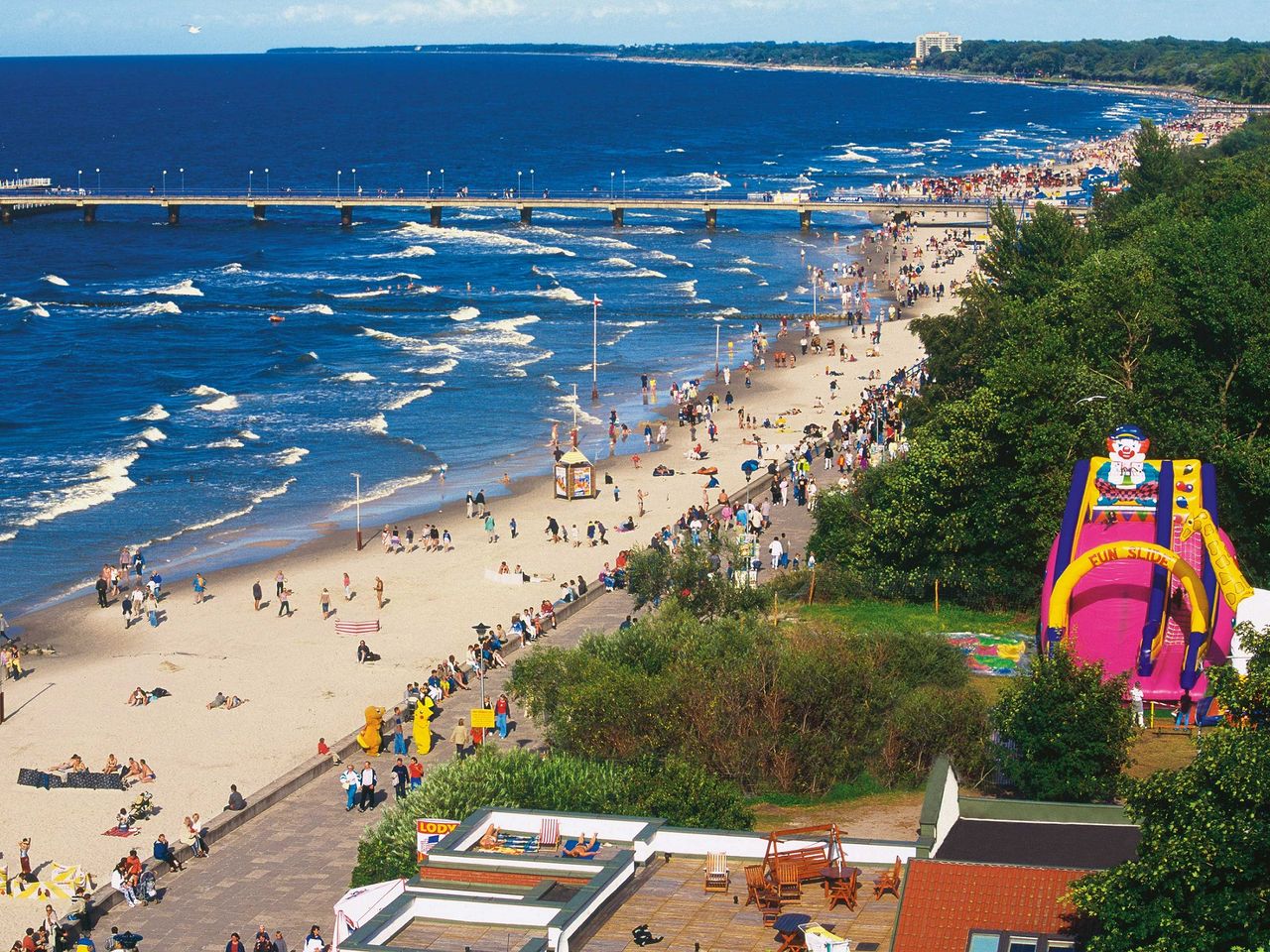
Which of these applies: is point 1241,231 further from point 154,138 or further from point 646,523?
point 154,138

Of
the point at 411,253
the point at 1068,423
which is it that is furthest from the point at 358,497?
the point at 411,253

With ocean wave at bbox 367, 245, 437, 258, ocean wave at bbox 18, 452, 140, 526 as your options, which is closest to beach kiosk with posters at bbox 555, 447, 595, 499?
ocean wave at bbox 18, 452, 140, 526

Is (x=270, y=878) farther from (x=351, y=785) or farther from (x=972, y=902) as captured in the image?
(x=972, y=902)

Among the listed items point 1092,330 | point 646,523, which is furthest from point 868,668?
point 646,523

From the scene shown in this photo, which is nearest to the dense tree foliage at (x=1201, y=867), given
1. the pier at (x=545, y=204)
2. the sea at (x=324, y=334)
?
the sea at (x=324, y=334)

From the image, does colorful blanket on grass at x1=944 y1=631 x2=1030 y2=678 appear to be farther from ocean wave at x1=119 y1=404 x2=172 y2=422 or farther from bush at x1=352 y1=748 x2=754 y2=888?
ocean wave at x1=119 y1=404 x2=172 y2=422
